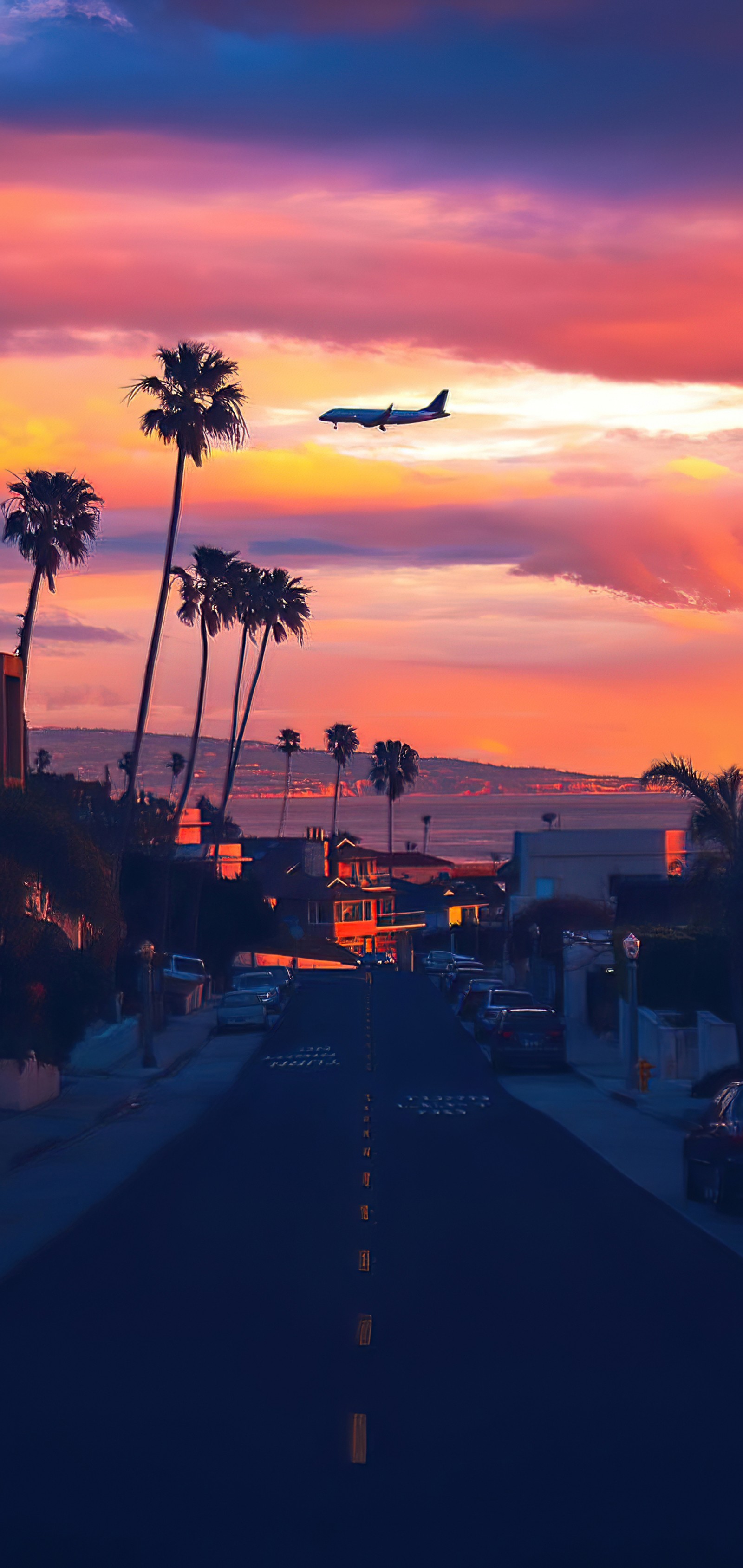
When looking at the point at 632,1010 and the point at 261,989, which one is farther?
the point at 261,989

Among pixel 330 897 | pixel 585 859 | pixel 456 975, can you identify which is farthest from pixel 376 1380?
pixel 330 897

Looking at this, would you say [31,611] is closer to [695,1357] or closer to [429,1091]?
[429,1091]

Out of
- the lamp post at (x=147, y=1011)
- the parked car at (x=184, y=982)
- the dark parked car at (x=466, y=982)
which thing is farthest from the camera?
A: the parked car at (x=184, y=982)

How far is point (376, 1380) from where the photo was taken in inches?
382

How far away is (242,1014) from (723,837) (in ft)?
86.8

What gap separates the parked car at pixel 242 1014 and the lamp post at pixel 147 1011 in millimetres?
12306

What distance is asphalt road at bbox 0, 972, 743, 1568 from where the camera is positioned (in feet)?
Answer: 23.1

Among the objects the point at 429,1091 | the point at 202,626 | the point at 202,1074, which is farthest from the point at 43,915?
the point at 202,626

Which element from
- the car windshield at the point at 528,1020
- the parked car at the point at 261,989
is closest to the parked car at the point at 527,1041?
the car windshield at the point at 528,1020

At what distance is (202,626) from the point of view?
60.3 meters

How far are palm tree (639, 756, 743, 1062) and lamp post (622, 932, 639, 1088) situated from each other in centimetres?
297

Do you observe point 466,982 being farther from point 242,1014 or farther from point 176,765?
point 176,765

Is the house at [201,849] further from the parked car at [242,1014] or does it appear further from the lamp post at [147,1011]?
the lamp post at [147,1011]

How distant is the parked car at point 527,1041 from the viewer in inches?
1449
